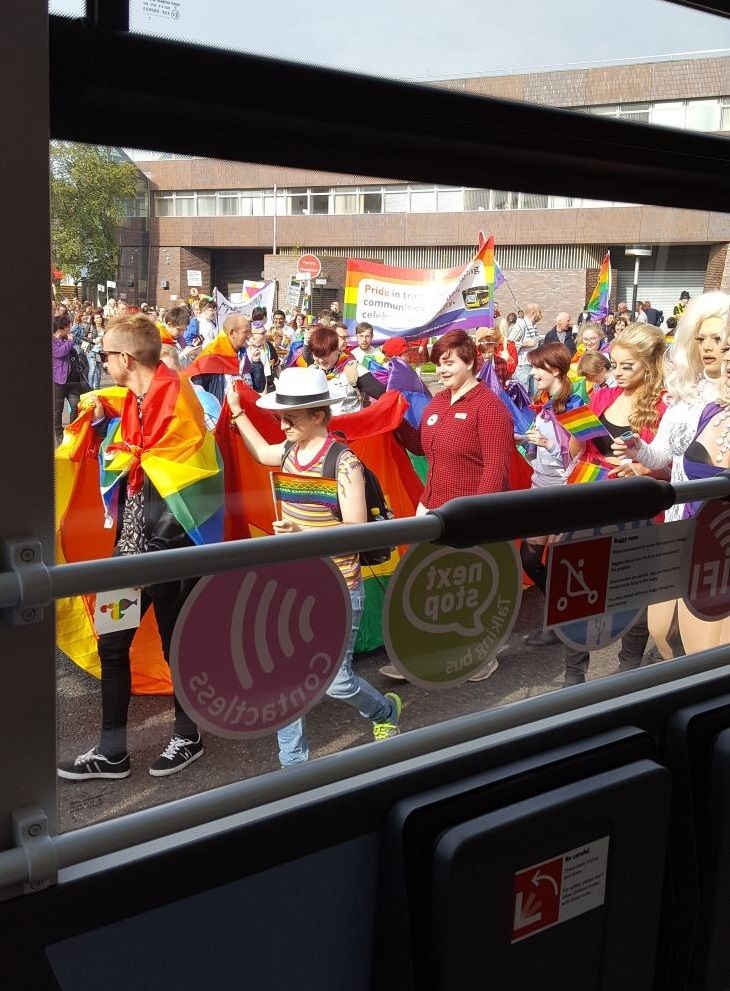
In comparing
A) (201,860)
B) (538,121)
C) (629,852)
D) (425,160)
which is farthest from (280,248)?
(629,852)

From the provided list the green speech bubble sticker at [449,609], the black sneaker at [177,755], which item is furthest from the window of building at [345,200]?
the black sneaker at [177,755]

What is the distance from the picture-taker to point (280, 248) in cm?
141

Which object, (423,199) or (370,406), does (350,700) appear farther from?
(370,406)

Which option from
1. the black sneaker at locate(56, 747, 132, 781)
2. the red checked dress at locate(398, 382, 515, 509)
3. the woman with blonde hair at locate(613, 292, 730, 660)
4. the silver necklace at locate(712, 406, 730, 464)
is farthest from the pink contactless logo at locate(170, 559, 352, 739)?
the silver necklace at locate(712, 406, 730, 464)

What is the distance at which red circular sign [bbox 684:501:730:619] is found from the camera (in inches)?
75.8

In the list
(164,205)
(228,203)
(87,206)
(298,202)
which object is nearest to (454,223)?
(298,202)

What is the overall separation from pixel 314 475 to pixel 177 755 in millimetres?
680

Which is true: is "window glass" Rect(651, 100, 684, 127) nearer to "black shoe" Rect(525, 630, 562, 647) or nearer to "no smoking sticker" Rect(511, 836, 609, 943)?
"black shoe" Rect(525, 630, 562, 647)

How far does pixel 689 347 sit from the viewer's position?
229cm

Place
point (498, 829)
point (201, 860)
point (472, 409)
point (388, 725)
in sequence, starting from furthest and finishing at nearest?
point (472, 409) → point (388, 725) → point (498, 829) → point (201, 860)

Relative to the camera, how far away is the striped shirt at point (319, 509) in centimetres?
146

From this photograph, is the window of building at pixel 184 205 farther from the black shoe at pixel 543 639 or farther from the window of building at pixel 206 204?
the black shoe at pixel 543 639

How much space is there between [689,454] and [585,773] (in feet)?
4.13

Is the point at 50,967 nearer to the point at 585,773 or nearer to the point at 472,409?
the point at 585,773
